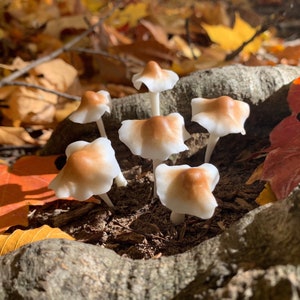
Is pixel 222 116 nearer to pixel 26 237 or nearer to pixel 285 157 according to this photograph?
pixel 285 157

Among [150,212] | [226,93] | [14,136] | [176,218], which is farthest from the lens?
[14,136]

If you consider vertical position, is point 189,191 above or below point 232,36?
above

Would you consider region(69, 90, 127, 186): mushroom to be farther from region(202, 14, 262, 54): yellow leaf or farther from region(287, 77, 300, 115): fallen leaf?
region(202, 14, 262, 54): yellow leaf

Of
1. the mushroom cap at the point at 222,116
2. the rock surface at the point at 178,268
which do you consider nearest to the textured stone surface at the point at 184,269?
the rock surface at the point at 178,268

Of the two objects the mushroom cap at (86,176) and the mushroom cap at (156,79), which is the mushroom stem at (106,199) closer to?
the mushroom cap at (86,176)

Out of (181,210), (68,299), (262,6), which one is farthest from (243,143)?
(262,6)

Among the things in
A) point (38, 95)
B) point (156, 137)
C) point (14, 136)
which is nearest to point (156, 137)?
point (156, 137)
